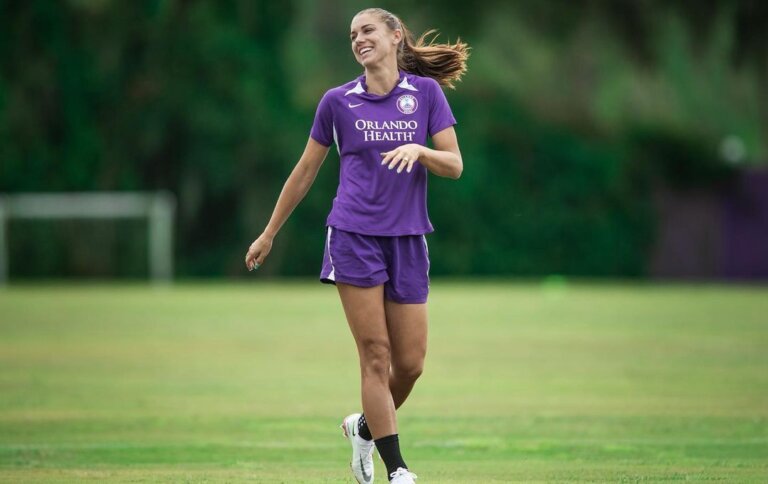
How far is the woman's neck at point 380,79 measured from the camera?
7.10 m

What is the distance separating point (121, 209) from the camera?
34.2 metres

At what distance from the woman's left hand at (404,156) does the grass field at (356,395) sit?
1.86m

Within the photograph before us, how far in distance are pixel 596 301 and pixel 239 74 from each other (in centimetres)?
1162

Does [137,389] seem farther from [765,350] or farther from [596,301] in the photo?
[596,301]

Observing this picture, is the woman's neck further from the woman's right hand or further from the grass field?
the grass field

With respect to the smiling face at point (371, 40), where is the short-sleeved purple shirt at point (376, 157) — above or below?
below

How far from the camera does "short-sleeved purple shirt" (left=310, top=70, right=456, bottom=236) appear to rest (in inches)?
275

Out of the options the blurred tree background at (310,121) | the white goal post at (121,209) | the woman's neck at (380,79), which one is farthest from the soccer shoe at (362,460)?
the white goal post at (121,209)

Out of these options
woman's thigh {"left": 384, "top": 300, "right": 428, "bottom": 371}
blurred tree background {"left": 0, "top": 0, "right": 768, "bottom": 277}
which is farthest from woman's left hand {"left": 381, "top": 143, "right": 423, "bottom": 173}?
blurred tree background {"left": 0, "top": 0, "right": 768, "bottom": 277}

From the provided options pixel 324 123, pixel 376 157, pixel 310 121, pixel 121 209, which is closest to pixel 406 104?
pixel 376 157

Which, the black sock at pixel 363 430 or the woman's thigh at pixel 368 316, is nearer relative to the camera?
the woman's thigh at pixel 368 316

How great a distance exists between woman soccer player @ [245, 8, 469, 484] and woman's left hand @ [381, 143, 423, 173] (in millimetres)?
67

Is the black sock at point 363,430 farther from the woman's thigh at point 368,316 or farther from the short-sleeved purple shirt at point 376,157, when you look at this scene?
the short-sleeved purple shirt at point 376,157

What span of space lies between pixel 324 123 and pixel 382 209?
53 centimetres
